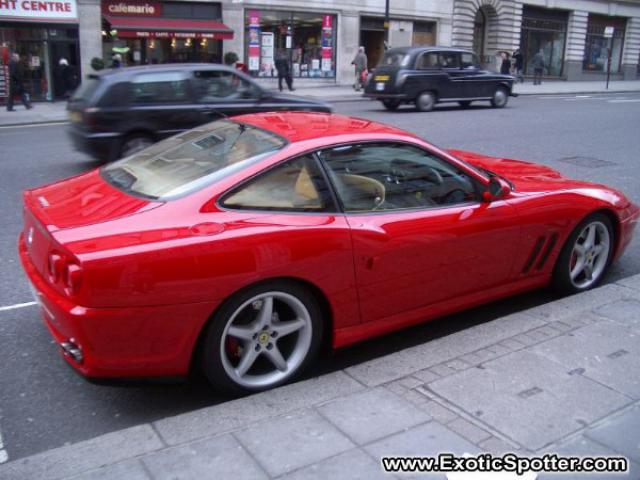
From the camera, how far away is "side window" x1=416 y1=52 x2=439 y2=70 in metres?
18.9

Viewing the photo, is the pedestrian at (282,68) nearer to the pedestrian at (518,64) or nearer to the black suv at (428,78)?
the black suv at (428,78)

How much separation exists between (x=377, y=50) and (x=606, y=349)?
29.0 m

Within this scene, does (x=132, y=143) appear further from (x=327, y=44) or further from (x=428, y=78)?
(x=327, y=44)

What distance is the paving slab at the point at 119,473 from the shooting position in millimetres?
2656

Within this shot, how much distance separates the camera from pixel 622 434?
116 inches

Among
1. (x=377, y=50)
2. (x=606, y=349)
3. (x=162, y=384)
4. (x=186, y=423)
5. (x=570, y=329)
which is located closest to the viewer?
(x=186, y=423)

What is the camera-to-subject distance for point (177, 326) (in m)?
3.19

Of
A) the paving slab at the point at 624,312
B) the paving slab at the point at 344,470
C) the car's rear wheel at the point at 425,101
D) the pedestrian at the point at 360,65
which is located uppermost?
the pedestrian at the point at 360,65

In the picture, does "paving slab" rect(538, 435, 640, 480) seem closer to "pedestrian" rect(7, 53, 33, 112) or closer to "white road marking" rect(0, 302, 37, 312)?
"white road marking" rect(0, 302, 37, 312)

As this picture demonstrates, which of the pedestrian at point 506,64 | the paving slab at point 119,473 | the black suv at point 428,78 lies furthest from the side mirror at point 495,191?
the pedestrian at point 506,64

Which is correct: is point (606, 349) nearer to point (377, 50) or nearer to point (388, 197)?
point (388, 197)

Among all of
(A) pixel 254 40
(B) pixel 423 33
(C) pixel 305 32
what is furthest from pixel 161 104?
(B) pixel 423 33

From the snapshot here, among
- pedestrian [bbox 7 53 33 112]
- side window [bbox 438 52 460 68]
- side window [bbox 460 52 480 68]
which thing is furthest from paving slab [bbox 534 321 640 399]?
pedestrian [bbox 7 53 33 112]

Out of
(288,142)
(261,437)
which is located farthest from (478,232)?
(261,437)
